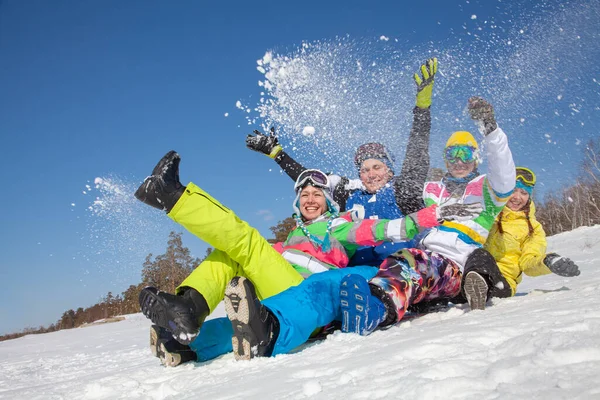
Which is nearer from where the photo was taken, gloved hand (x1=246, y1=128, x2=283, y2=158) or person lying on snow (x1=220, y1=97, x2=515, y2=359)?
person lying on snow (x1=220, y1=97, x2=515, y2=359)

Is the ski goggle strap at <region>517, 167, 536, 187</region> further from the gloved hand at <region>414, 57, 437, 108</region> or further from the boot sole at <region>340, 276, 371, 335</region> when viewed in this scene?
the boot sole at <region>340, 276, 371, 335</region>

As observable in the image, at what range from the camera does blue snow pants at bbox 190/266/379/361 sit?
234cm

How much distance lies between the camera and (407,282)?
2.76 meters

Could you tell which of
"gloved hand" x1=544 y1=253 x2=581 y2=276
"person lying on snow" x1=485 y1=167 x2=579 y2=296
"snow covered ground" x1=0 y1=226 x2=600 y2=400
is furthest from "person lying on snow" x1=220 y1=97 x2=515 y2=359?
"gloved hand" x1=544 y1=253 x2=581 y2=276

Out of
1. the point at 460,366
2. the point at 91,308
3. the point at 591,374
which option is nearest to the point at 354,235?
the point at 460,366

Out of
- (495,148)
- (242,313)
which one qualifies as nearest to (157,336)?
(242,313)

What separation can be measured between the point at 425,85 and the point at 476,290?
2179mm

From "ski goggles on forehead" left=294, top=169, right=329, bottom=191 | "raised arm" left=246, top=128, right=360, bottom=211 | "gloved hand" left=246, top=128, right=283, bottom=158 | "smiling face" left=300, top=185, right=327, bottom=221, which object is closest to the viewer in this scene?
"smiling face" left=300, top=185, right=327, bottom=221

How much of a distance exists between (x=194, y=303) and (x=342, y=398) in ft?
4.72

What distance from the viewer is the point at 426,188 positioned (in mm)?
3723

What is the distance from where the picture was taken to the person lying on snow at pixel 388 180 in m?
3.78

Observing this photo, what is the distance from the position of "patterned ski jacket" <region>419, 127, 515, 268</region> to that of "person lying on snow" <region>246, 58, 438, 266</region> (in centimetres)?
23

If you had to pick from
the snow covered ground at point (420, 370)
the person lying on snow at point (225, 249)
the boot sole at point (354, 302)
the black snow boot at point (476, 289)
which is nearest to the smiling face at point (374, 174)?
the person lying on snow at point (225, 249)

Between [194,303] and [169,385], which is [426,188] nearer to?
[194,303]
